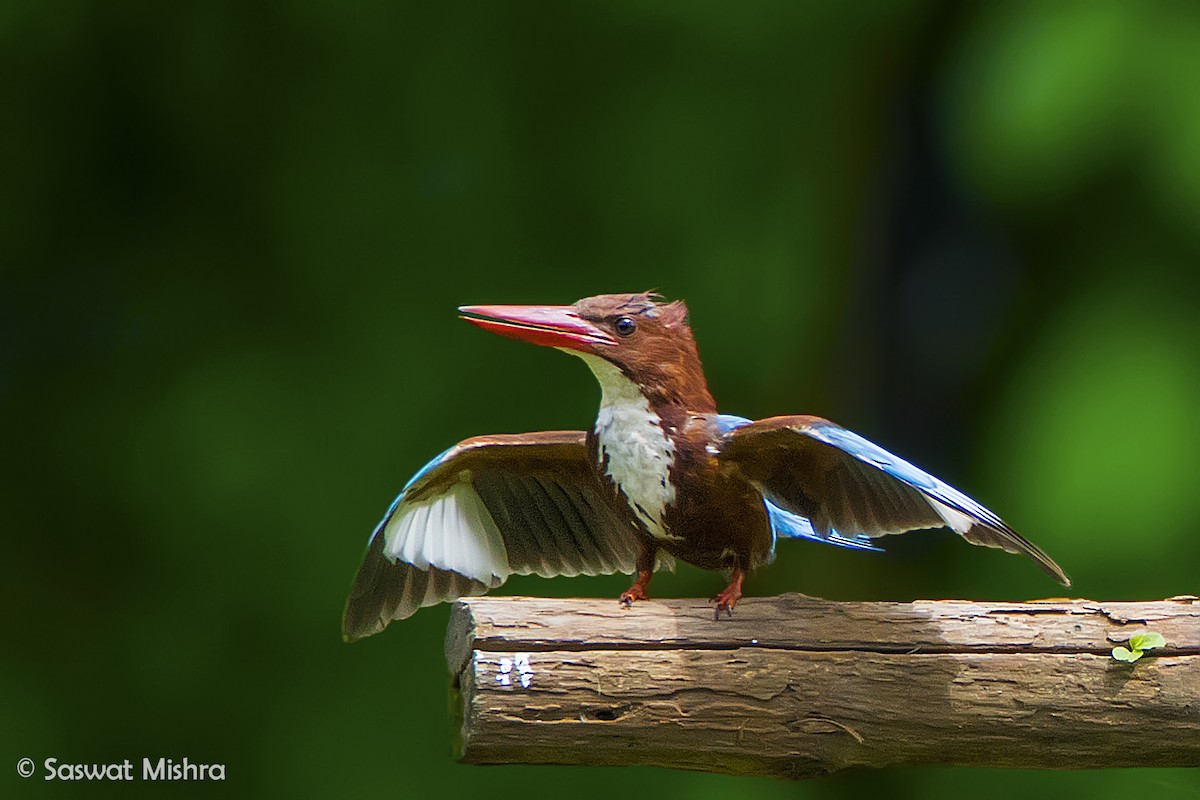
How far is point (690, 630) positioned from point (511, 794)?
161 centimetres

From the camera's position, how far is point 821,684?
1.75 m

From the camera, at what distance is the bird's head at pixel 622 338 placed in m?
1.86

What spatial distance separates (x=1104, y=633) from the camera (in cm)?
182

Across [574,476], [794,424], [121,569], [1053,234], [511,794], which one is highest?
Answer: [1053,234]

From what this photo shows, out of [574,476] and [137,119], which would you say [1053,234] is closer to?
[574,476]

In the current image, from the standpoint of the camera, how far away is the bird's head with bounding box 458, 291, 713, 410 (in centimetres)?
186

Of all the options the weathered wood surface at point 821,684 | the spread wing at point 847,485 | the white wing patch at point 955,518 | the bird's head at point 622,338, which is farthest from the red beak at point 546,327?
the white wing patch at point 955,518

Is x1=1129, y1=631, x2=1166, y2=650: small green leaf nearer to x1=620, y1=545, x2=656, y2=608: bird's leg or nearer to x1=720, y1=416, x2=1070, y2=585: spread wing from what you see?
x1=720, y1=416, x2=1070, y2=585: spread wing

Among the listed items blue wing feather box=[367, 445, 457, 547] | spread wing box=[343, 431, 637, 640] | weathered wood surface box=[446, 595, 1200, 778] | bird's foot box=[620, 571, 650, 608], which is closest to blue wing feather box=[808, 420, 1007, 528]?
weathered wood surface box=[446, 595, 1200, 778]

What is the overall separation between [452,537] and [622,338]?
449 millimetres

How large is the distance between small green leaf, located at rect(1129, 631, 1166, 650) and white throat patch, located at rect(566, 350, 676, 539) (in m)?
0.61

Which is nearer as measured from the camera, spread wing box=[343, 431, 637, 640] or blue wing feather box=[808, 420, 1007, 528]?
blue wing feather box=[808, 420, 1007, 528]

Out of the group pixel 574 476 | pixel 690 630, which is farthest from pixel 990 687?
pixel 574 476

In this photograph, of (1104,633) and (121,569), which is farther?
(121,569)
